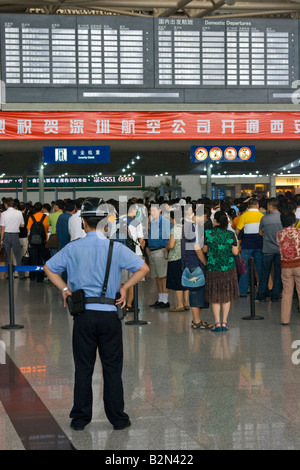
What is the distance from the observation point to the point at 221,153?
18500mm

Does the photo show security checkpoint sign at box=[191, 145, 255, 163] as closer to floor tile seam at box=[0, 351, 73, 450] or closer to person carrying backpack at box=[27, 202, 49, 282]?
person carrying backpack at box=[27, 202, 49, 282]

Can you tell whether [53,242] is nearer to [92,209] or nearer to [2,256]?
[2,256]

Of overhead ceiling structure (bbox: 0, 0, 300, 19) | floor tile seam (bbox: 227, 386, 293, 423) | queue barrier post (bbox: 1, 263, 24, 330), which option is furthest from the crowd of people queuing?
overhead ceiling structure (bbox: 0, 0, 300, 19)

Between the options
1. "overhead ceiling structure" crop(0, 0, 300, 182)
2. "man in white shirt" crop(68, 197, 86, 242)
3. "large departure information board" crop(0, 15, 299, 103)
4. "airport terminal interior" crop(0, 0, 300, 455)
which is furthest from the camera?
"overhead ceiling structure" crop(0, 0, 300, 182)

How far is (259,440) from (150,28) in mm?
11975

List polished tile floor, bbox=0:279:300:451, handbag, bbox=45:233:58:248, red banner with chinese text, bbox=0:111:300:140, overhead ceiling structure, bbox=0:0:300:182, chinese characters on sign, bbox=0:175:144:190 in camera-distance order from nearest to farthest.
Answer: polished tile floor, bbox=0:279:300:451 < handbag, bbox=45:233:58:248 < red banner with chinese text, bbox=0:111:300:140 < overhead ceiling structure, bbox=0:0:300:182 < chinese characters on sign, bbox=0:175:144:190

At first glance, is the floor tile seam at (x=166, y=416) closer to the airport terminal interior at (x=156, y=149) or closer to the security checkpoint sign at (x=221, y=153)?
the airport terminal interior at (x=156, y=149)

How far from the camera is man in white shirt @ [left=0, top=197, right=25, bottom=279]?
1641 centimetres

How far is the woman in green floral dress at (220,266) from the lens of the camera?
33.3 ft

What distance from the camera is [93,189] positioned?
46.3 m

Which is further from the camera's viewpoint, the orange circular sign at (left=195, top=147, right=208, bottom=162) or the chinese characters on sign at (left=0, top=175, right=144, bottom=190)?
the chinese characters on sign at (left=0, top=175, right=144, bottom=190)

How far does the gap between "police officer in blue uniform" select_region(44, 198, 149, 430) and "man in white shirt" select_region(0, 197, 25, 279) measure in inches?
422

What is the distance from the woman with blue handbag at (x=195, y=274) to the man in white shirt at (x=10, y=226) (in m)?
6.64

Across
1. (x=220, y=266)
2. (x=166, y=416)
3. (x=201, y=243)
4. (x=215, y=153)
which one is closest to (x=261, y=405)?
(x=166, y=416)
